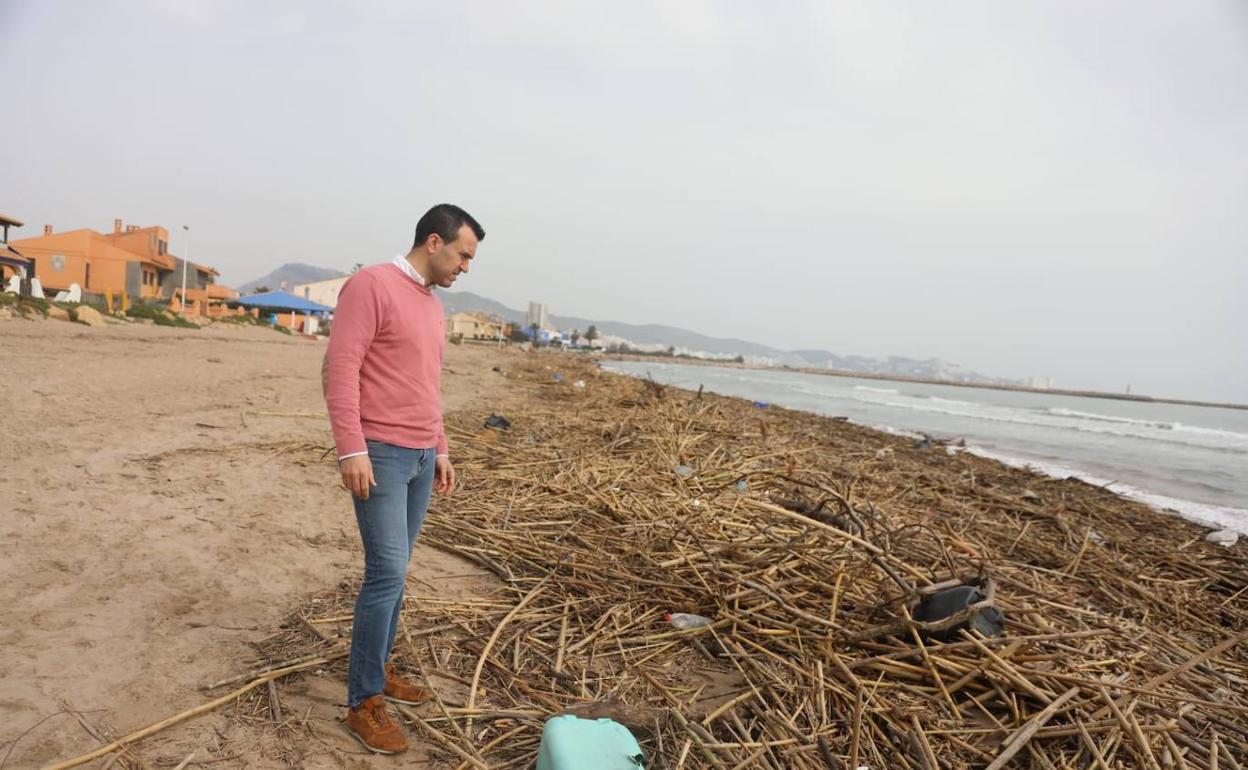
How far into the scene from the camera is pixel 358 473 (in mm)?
1833

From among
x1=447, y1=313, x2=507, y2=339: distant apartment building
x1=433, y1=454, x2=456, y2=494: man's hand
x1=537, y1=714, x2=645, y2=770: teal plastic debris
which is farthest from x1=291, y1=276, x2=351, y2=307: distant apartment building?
x1=537, y1=714, x2=645, y2=770: teal plastic debris

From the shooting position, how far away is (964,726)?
215cm

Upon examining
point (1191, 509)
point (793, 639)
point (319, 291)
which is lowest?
point (1191, 509)

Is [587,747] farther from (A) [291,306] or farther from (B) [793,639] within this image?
(A) [291,306]

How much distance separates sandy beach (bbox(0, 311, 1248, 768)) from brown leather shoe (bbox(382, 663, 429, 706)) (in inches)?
5.3

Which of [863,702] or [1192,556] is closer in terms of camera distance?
[863,702]

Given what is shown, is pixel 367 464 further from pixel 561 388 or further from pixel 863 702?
pixel 561 388

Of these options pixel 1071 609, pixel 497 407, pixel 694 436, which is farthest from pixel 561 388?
pixel 1071 609

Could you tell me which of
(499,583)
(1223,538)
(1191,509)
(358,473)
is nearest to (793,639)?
(499,583)

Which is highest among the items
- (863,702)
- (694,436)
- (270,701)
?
(694,436)

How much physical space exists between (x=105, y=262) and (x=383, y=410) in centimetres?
3805

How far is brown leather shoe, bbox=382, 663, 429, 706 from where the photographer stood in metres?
2.17

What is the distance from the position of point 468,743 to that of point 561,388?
11942 mm

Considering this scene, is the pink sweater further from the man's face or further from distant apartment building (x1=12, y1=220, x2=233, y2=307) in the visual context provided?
distant apartment building (x1=12, y1=220, x2=233, y2=307)
